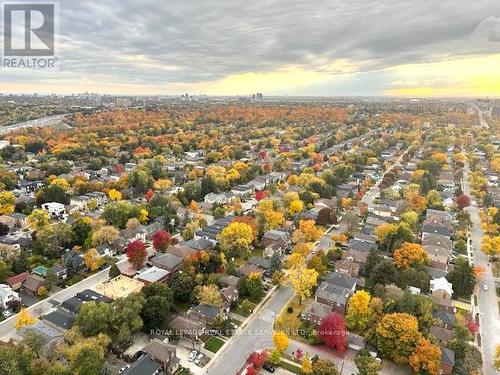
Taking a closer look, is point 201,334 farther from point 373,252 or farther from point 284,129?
point 284,129

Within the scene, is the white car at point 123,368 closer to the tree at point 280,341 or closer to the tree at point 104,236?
the tree at point 280,341

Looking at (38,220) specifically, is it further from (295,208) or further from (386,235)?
(386,235)

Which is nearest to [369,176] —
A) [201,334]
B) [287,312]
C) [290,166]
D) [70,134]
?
[290,166]

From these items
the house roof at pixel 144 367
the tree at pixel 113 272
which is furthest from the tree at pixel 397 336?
the tree at pixel 113 272

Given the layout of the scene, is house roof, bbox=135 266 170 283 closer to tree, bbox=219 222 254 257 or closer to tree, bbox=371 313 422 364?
tree, bbox=219 222 254 257

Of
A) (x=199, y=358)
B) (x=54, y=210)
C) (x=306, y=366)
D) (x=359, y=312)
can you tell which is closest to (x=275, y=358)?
(x=306, y=366)

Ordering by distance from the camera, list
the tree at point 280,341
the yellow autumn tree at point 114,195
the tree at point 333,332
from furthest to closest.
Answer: the yellow autumn tree at point 114,195 → the tree at point 333,332 → the tree at point 280,341
